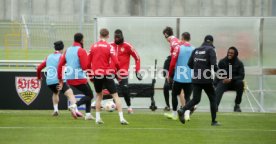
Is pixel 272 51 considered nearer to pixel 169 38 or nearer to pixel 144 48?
pixel 144 48

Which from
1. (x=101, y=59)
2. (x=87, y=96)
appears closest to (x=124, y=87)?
(x=87, y=96)

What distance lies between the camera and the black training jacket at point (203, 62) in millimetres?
17359

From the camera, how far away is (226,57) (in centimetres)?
2280

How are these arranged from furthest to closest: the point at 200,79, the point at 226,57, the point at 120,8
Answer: the point at 120,8 < the point at 226,57 < the point at 200,79

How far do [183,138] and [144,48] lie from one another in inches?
401

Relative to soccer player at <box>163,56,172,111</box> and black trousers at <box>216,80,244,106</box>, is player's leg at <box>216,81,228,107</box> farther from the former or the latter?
soccer player at <box>163,56,172,111</box>

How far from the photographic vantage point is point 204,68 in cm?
1755

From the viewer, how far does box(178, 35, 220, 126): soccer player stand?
57.1 feet

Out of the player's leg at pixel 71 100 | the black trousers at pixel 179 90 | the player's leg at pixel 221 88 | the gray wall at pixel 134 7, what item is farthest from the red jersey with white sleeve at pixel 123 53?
the gray wall at pixel 134 7

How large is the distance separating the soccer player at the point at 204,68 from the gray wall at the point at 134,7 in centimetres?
1529

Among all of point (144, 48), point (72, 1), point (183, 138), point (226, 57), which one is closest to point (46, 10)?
point (72, 1)

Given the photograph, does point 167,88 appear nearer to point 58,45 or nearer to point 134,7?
point 58,45

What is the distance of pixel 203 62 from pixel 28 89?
745cm

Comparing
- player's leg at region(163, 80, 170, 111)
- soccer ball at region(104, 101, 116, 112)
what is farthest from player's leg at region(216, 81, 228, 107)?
soccer ball at region(104, 101, 116, 112)
